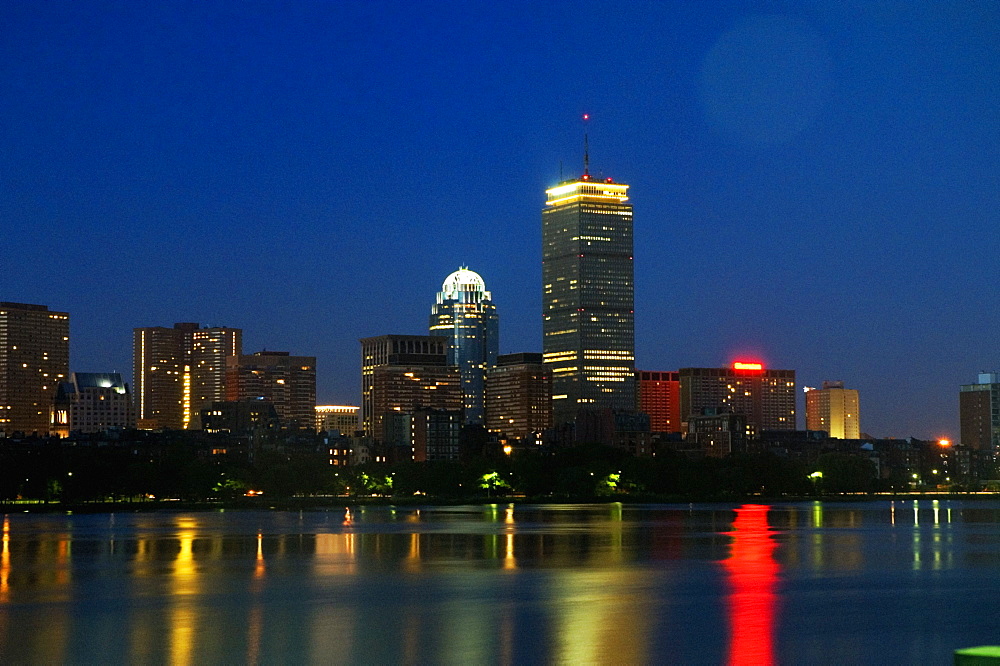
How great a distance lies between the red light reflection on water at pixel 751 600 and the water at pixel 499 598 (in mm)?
92

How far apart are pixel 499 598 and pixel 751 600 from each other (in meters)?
7.57

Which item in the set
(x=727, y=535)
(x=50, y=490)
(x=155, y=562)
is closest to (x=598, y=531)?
(x=727, y=535)

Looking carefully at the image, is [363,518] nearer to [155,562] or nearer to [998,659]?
[155,562]

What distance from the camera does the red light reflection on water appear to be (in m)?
32.3

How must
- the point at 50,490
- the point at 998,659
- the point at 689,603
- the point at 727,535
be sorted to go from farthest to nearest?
the point at 50,490, the point at 727,535, the point at 689,603, the point at 998,659

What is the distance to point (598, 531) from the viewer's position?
8719cm

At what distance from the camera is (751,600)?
43219 millimetres

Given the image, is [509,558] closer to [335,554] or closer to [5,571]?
[335,554]

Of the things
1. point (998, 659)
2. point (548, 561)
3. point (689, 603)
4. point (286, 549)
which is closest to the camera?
point (998, 659)

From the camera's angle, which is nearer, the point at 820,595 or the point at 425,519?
the point at 820,595

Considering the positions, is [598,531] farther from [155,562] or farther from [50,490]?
[50,490]

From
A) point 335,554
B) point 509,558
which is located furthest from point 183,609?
point 335,554

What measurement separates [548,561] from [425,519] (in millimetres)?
54944

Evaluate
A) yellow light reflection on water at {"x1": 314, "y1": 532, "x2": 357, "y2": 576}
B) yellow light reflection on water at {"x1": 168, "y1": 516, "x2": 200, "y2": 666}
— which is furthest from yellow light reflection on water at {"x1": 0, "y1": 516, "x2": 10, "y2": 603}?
yellow light reflection on water at {"x1": 314, "y1": 532, "x2": 357, "y2": 576}
